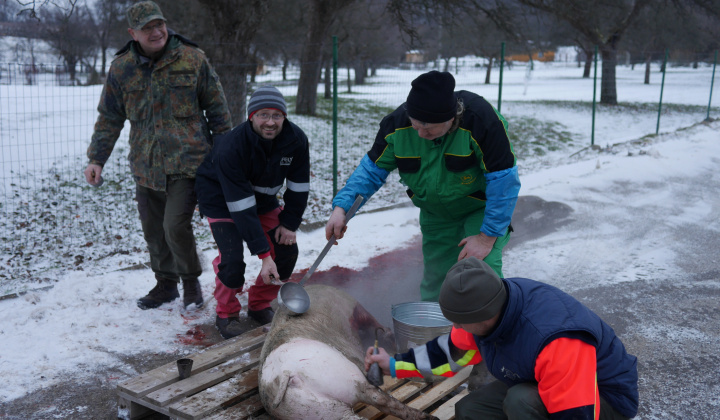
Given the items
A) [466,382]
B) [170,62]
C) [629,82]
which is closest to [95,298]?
[170,62]

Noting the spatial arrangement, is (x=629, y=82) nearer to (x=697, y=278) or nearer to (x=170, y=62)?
(x=697, y=278)

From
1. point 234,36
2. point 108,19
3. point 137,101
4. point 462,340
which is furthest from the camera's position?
point 108,19

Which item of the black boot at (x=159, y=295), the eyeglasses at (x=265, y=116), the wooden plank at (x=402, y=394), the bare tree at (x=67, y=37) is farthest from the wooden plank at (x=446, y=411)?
the bare tree at (x=67, y=37)

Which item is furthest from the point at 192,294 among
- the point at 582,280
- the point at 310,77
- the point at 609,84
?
the point at 609,84

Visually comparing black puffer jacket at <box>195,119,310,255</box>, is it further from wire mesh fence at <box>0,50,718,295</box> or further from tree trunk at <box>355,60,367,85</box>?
tree trunk at <box>355,60,367,85</box>

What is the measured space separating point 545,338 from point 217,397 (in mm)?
1673

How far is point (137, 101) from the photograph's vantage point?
4027mm

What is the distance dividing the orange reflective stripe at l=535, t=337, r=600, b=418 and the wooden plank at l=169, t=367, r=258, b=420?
156 cm

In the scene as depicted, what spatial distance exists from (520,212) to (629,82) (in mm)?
27029

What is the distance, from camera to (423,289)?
408 cm

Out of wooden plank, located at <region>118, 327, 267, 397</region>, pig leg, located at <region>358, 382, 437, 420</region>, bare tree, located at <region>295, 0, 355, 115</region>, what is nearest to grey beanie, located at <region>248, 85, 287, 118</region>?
wooden plank, located at <region>118, 327, 267, 397</region>

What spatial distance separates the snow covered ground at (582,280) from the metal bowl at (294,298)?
3.06ft

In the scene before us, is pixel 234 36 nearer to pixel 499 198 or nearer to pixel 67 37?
pixel 67 37

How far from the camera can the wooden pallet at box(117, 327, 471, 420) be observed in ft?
9.34
